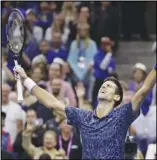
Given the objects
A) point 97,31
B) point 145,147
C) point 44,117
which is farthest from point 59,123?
point 97,31

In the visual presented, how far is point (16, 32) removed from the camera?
9367 millimetres

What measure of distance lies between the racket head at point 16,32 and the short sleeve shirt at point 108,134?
4.41ft

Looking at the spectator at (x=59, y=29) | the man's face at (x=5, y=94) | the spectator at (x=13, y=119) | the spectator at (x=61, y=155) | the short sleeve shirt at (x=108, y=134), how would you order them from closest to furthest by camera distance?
1. the short sleeve shirt at (x=108, y=134)
2. the spectator at (x=61, y=155)
3. the spectator at (x=13, y=119)
4. the man's face at (x=5, y=94)
5. the spectator at (x=59, y=29)

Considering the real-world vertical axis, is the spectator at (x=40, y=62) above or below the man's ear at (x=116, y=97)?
above

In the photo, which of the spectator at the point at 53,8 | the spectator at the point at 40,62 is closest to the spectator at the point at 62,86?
the spectator at the point at 40,62

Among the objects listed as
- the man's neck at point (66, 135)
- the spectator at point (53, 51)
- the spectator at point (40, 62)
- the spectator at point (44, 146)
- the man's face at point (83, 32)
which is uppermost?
the man's face at point (83, 32)

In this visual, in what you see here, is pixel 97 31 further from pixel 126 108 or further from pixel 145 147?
pixel 126 108

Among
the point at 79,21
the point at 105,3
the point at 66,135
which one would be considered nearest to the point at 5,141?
the point at 66,135

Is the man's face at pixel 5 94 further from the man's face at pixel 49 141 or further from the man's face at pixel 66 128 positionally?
the man's face at pixel 49 141

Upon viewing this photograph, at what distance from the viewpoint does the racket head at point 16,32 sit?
360 inches

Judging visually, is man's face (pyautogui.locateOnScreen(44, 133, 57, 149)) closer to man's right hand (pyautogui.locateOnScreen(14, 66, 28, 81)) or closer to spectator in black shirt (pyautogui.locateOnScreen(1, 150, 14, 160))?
spectator in black shirt (pyautogui.locateOnScreen(1, 150, 14, 160))

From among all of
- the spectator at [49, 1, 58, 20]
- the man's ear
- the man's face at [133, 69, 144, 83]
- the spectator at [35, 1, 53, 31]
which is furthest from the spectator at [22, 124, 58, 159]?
the spectator at [49, 1, 58, 20]

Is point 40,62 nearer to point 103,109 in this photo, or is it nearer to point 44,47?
point 44,47

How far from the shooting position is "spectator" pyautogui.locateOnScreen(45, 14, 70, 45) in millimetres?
16328
